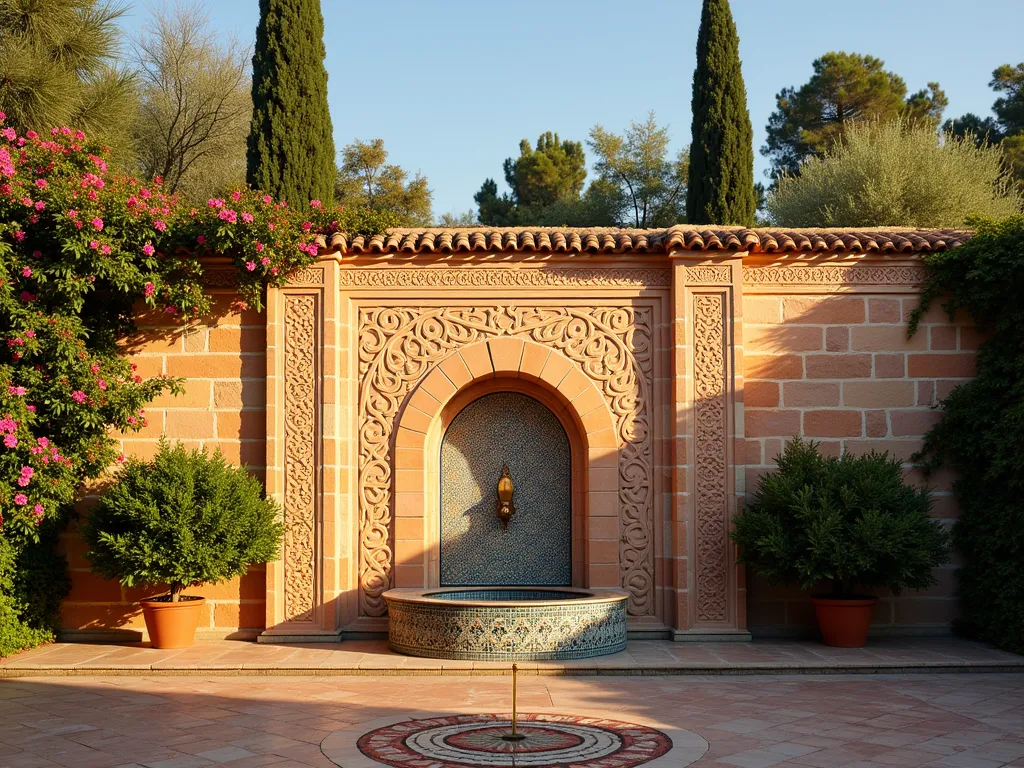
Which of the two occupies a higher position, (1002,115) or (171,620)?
(1002,115)

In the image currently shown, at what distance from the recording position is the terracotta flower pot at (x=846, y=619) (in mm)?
8867

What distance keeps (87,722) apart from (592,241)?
19.1 ft

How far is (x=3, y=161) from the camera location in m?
8.52

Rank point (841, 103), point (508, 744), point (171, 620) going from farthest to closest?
Result: point (841, 103)
point (171, 620)
point (508, 744)

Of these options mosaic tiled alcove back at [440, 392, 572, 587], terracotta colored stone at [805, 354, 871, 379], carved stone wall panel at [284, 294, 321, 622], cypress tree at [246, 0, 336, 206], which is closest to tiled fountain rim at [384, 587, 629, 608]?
mosaic tiled alcove back at [440, 392, 572, 587]

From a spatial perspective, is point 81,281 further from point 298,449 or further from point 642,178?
point 642,178

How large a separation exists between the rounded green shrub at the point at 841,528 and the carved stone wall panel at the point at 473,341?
4.10 feet

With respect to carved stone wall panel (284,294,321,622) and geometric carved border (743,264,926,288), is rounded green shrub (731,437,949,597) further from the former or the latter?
carved stone wall panel (284,294,321,622)

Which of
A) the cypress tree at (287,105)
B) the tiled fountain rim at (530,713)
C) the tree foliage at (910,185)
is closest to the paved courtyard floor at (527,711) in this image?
the tiled fountain rim at (530,713)

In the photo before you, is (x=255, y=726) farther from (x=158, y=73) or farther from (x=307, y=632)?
(x=158, y=73)

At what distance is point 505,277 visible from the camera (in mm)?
9664

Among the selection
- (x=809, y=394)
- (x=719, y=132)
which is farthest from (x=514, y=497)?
(x=719, y=132)

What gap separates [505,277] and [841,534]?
387 centimetres

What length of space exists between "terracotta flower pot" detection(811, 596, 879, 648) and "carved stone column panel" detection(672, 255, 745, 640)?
76cm
